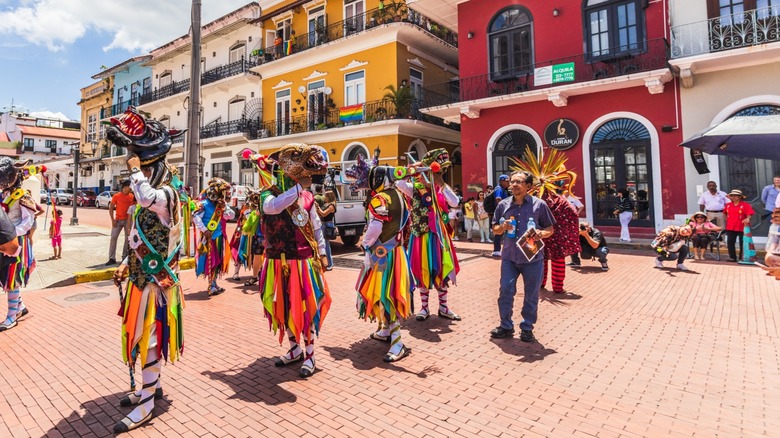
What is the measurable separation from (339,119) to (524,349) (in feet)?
54.8

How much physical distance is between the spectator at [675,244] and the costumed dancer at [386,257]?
22.7 feet

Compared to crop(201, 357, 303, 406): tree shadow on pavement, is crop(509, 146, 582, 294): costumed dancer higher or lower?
higher

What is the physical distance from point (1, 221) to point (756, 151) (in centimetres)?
787

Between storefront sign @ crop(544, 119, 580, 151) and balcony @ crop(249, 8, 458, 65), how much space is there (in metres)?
7.45

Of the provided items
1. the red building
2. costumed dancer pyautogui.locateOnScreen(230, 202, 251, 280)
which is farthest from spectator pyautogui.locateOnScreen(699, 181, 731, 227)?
costumed dancer pyautogui.locateOnScreen(230, 202, 251, 280)

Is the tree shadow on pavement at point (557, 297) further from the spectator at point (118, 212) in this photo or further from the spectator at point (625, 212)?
the spectator at point (118, 212)

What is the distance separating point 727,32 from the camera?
11.5 metres

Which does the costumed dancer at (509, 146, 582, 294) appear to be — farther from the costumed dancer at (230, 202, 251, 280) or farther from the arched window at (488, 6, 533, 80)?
the arched window at (488, 6, 533, 80)

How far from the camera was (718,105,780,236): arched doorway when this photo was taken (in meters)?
11.3

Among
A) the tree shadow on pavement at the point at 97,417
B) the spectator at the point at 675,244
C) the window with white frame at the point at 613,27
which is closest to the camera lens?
the tree shadow on pavement at the point at 97,417

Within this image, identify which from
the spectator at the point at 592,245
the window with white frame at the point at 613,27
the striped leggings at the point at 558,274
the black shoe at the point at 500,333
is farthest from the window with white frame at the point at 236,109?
the black shoe at the point at 500,333

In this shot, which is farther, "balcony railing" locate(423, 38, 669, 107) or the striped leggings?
"balcony railing" locate(423, 38, 669, 107)

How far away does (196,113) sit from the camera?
27.3 ft

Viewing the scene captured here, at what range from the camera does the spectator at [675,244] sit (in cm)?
857
